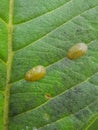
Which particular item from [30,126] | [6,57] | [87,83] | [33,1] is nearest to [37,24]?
[33,1]

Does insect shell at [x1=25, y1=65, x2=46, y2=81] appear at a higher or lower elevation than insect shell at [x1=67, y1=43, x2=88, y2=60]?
lower

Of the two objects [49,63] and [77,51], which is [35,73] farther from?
[77,51]

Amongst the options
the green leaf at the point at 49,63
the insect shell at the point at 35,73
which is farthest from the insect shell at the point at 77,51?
the insect shell at the point at 35,73

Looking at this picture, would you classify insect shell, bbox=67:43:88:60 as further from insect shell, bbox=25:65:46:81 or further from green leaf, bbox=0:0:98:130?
insect shell, bbox=25:65:46:81

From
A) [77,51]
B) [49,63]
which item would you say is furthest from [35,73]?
[77,51]

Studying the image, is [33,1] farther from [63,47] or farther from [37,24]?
[63,47]

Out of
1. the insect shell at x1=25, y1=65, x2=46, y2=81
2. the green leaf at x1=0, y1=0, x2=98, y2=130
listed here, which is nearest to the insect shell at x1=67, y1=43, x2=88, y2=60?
the green leaf at x1=0, y1=0, x2=98, y2=130
